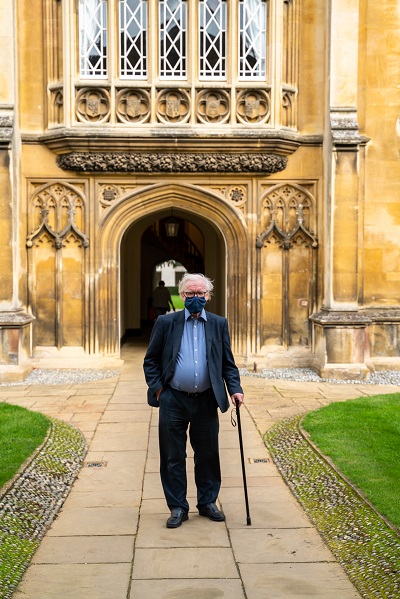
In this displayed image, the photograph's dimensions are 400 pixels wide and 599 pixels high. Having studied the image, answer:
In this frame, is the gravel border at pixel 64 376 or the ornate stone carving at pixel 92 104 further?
the ornate stone carving at pixel 92 104

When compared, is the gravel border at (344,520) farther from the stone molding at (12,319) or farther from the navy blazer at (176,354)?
the stone molding at (12,319)

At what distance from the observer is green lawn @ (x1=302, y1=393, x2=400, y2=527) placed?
5930 mm

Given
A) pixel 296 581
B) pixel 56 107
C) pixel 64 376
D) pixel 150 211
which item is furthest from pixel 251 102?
pixel 296 581

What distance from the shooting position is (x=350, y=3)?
1235 cm

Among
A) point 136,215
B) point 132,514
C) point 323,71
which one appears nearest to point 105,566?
point 132,514

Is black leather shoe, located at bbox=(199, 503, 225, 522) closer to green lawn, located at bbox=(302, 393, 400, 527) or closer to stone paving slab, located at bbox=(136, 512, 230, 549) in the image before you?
stone paving slab, located at bbox=(136, 512, 230, 549)

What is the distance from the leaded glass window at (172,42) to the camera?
1277 centimetres

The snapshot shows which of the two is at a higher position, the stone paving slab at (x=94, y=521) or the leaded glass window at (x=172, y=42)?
the leaded glass window at (x=172, y=42)

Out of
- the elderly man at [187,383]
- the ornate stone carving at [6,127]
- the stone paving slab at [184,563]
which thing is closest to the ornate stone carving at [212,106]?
the ornate stone carving at [6,127]

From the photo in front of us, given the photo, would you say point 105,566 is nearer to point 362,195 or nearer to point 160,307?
point 362,195

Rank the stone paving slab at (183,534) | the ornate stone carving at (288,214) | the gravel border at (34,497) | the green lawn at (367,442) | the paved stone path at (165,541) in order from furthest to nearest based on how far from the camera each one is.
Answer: the ornate stone carving at (288,214) < the green lawn at (367,442) < the stone paving slab at (183,534) < the gravel border at (34,497) < the paved stone path at (165,541)

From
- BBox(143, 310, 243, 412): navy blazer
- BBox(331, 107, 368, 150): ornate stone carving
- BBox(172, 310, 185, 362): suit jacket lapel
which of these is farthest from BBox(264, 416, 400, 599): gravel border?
BBox(331, 107, 368, 150): ornate stone carving

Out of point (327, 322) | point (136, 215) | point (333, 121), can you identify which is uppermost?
point (333, 121)

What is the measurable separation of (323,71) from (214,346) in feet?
28.7
